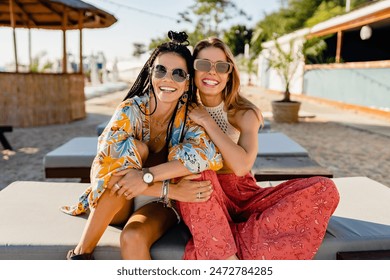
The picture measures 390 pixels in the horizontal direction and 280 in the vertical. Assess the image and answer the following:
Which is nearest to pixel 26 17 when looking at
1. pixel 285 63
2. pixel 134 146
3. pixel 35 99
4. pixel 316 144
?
pixel 35 99

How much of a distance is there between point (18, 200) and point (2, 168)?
2.95m

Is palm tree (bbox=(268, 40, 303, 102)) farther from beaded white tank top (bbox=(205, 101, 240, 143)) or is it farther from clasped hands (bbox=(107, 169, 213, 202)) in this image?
clasped hands (bbox=(107, 169, 213, 202))

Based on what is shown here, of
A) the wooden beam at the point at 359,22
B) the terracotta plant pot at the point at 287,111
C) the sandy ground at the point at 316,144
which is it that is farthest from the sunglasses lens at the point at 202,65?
the wooden beam at the point at 359,22

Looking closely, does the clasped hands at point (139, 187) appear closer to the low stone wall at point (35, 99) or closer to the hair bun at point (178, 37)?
the hair bun at point (178, 37)

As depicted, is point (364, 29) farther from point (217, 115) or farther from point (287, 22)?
point (287, 22)

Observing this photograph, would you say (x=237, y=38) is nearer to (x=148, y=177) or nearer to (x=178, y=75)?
(x=178, y=75)

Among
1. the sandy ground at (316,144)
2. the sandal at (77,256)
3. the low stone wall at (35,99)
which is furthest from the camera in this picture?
the low stone wall at (35,99)

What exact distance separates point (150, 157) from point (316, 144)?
515cm

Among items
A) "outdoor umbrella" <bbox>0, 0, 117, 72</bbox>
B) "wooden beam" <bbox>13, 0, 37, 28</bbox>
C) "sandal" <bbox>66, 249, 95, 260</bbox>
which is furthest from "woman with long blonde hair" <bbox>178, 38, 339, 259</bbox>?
"wooden beam" <bbox>13, 0, 37, 28</bbox>

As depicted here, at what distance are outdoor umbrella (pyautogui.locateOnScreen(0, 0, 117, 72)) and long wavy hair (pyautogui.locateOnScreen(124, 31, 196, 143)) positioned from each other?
741 centimetres

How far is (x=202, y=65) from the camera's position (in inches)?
75.4

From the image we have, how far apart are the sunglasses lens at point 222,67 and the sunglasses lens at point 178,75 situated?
0.59 feet

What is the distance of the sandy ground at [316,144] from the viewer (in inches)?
189
